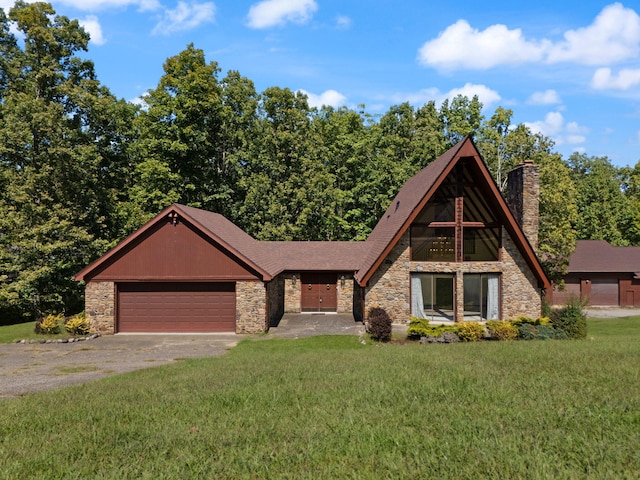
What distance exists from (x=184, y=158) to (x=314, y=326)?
20.1 meters

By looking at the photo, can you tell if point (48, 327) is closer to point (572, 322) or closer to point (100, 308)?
point (100, 308)

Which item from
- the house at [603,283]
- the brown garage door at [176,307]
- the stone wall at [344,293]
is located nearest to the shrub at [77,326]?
the brown garage door at [176,307]

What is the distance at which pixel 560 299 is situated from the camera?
35.3 meters

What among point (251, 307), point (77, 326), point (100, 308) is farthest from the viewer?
point (100, 308)

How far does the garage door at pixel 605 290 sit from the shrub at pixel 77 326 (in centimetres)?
3628

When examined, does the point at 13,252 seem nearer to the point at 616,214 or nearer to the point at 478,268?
the point at 478,268

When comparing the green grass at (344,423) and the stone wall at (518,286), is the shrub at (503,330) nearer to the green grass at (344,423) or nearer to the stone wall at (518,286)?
the stone wall at (518,286)

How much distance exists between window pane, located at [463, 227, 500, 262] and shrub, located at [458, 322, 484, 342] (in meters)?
4.69

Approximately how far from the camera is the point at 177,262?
20672mm

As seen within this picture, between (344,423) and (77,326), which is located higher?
(344,423)

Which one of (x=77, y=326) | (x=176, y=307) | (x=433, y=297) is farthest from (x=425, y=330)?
(x=77, y=326)

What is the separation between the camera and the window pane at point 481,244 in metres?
21.2

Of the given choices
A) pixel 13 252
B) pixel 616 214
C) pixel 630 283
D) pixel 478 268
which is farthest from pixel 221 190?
pixel 616 214

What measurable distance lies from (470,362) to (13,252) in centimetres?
2758
